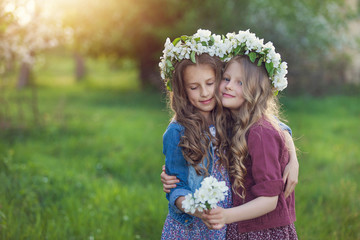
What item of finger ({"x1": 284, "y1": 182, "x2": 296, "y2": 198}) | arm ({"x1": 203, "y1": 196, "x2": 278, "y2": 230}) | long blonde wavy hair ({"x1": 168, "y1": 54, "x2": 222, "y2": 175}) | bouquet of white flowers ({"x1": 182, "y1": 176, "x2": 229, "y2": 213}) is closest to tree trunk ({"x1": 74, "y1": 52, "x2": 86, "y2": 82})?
long blonde wavy hair ({"x1": 168, "y1": 54, "x2": 222, "y2": 175})

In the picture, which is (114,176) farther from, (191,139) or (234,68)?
(234,68)

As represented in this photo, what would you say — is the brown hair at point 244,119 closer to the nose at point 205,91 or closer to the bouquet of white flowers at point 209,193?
the nose at point 205,91

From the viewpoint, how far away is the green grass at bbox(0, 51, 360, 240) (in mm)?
3988

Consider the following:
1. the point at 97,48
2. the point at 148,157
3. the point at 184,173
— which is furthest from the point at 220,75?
the point at 97,48

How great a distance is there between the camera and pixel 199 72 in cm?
257

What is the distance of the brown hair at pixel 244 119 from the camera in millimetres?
2441

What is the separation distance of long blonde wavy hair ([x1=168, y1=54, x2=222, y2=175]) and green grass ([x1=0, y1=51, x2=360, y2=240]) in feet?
3.23

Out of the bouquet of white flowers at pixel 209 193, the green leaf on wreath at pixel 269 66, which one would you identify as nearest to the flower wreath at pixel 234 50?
the green leaf on wreath at pixel 269 66

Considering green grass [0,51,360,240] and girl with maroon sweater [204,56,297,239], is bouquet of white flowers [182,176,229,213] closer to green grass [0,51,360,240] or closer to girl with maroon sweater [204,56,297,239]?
girl with maroon sweater [204,56,297,239]

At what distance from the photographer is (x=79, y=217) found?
4113 millimetres

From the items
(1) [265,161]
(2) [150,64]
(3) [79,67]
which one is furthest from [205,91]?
(3) [79,67]

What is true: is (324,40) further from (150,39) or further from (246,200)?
(246,200)

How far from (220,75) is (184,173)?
66 centimetres

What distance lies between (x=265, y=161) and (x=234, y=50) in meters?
0.73
